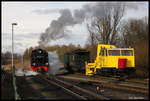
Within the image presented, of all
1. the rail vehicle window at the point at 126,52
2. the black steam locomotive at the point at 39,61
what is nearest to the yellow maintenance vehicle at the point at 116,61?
the rail vehicle window at the point at 126,52

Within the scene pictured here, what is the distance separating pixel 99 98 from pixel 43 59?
1747 centimetres

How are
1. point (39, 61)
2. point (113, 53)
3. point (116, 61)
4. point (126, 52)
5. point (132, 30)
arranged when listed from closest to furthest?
point (116, 61) < point (113, 53) < point (126, 52) < point (39, 61) < point (132, 30)

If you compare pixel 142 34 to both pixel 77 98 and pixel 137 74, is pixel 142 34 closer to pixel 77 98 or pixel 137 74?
pixel 137 74

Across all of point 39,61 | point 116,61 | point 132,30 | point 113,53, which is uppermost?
point 132,30

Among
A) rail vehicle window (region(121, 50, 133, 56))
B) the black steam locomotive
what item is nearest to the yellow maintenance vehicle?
rail vehicle window (region(121, 50, 133, 56))

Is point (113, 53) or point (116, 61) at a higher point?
point (113, 53)

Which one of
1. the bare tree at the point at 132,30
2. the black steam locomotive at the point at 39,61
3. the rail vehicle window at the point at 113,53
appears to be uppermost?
the bare tree at the point at 132,30

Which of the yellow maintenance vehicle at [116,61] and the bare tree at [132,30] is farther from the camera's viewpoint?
the bare tree at [132,30]

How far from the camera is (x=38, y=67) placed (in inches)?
1019

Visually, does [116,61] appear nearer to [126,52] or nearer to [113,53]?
[113,53]

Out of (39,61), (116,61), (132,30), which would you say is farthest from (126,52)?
(132,30)

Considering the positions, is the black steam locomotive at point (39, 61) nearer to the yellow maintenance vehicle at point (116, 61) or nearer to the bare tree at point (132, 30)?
the yellow maintenance vehicle at point (116, 61)

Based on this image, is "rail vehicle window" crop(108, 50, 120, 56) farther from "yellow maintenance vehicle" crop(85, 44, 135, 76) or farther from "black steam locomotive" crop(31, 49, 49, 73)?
"black steam locomotive" crop(31, 49, 49, 73)

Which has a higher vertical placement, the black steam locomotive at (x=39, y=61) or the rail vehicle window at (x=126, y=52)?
the rail vehicle window at (x=126, y=52)
